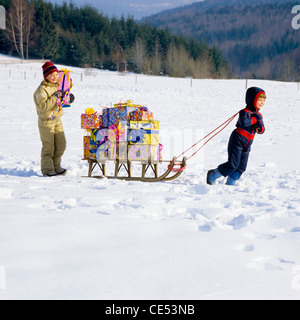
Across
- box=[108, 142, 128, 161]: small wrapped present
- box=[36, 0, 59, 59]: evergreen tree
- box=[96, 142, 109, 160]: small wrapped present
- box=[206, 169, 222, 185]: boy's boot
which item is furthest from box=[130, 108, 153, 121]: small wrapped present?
box=[36, 0, 59, 59]: evergreen tree

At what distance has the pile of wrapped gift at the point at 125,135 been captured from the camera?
545 cm

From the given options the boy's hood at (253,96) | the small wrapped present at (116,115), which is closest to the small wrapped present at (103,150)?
the small wrapped present at (116,115)

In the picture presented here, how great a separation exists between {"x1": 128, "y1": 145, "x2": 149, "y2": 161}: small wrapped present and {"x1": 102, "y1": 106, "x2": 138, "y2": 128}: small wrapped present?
396 mm

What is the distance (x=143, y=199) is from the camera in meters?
3.89

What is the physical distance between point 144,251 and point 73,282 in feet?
1.90

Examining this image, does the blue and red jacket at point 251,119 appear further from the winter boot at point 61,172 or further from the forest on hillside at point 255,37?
the forest on hillside at point 255,37

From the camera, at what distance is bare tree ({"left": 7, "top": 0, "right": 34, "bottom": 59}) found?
188 ft

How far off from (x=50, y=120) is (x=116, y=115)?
99 cm

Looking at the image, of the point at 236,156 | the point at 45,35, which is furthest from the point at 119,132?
the point at 45,35

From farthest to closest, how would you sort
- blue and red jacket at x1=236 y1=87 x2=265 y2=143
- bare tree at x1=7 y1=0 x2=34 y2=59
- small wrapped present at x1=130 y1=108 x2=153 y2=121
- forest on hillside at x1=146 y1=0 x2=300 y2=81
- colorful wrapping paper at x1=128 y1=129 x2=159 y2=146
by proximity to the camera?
1. forest on hillside at x1=146 y1=0 x2=300 y2=81
2. bare tree at x1=7 y1=0 x2=34 y2=59
3. small wrapped present at x1=130 y1=108 x2=153 y2=121
4. colorful wrapping paper at x1=128 y1=129 x2=159 y2=146
5. blue and red jacket at x1=236 y1=87 x2=265 y2=143

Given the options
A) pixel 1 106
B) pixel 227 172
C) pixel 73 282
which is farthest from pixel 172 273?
pixel 1 106

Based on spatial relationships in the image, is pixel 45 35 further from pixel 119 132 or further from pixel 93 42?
pixel 119 132

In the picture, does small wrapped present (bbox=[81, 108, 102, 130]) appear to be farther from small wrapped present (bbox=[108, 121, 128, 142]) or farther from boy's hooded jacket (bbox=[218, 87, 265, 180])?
boy's hooded jacket (bbox=[218, 87, 265, 180])

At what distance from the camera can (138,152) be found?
5.50 metres
